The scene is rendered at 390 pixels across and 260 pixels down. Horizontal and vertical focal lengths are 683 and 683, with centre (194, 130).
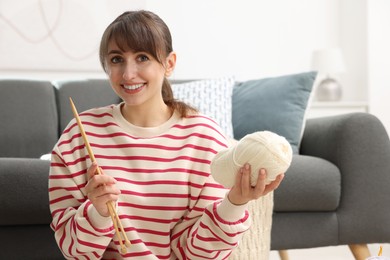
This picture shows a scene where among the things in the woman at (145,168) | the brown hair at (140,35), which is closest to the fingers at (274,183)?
the woman at (145,168)

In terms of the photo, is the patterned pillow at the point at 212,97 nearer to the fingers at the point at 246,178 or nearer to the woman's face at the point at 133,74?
the woman's face at the point at 133,74

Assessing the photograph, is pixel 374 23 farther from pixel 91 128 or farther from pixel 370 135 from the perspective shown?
pixel 91 128

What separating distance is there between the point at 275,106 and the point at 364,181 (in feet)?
1.91

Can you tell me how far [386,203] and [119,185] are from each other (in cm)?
136

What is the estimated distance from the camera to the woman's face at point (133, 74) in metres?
1.44

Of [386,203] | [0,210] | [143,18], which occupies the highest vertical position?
[143,18]

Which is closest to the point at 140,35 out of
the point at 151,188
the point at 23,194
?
the point at 151,188

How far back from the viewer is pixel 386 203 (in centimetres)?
249

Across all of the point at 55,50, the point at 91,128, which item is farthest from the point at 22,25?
the point at 91,128

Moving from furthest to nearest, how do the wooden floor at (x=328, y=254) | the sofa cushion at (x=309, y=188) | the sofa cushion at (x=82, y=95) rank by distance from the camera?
the wooden floor at (x=328, y=254), the sofa cushion at (x=82, y=95), the sofa cushion at (x=309, y=188)

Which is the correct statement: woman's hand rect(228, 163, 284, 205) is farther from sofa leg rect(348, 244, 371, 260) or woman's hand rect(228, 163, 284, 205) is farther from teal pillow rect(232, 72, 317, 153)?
teal pillow rect(232, 72, 317, 153)

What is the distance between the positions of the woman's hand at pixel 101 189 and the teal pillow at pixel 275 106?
1.64 m

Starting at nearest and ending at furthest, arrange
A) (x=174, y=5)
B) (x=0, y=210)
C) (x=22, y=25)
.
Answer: (x=0, y=210), (x=22, y=25), (x=174, y=5)

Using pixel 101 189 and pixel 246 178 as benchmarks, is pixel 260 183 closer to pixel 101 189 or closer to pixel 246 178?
pixel 246 178
